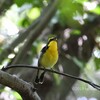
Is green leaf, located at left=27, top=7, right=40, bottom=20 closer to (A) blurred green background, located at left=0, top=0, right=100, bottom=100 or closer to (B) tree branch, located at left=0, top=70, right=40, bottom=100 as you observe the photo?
(A) blurred green background, located at left=0, top=0, right=100, bottom=100

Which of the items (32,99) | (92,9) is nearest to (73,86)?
(92,9)

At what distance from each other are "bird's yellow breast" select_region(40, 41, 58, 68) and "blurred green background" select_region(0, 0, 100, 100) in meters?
0.22

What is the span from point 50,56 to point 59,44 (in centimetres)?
106

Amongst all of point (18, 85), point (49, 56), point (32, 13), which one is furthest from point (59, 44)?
point (18, 85)

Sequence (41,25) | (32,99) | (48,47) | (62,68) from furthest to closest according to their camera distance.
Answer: (62,68)
(41,25)
(48,47)
(32,99)

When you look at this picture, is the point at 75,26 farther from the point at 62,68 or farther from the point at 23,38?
the point at 23,38

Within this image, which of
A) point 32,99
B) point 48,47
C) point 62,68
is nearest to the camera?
point 32,99

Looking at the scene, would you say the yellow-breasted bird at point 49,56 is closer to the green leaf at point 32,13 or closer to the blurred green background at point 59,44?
the blurred green background at point 59,44

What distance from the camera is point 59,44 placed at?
3393 millimetres

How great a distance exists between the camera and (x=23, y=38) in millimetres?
2643

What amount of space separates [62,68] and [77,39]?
343mm

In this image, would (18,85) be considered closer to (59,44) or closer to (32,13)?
(32,13)

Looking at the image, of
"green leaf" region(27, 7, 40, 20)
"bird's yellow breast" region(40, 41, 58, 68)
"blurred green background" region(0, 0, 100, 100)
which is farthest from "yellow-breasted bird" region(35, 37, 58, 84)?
"green leaf" region(27, 7, 40, 20)

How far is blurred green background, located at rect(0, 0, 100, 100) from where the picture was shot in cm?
262
